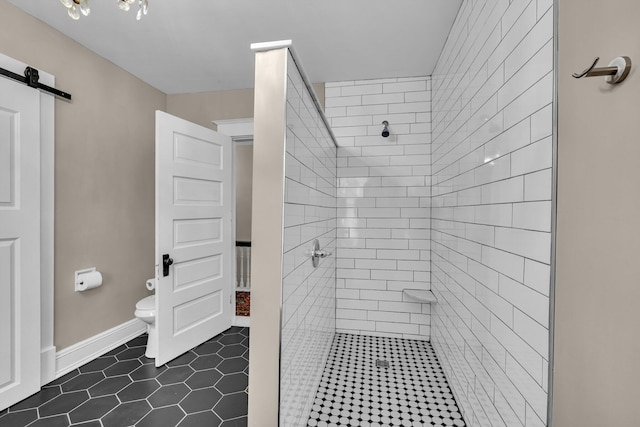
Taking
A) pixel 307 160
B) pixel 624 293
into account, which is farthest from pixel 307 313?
pixel 624 293

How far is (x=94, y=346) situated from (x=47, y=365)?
13.6 inches

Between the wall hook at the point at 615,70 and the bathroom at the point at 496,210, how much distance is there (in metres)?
0.01

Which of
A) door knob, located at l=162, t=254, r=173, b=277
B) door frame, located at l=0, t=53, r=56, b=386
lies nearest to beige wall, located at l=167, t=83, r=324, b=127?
door frame, located at l=0, t=53, r=56, b=386

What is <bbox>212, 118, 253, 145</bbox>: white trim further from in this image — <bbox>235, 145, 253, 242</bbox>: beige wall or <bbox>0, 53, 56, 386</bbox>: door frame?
<bbox>235, 145, 253, 242</bbox>: beige wall

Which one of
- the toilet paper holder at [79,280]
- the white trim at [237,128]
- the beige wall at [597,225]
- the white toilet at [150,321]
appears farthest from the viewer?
the white trim at [237,128]

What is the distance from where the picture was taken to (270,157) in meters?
1.08

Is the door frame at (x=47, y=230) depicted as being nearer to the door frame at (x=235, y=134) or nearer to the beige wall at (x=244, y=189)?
the door frame at (x=235, y=134)

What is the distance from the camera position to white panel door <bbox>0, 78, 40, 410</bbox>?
165 cm

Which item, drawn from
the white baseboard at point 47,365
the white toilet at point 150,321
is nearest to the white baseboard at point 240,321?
the white toilet at point 150,321

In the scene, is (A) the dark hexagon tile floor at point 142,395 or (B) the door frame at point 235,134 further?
(B) the door frame at point 235,134

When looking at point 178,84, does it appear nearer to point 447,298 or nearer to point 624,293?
point 447,298

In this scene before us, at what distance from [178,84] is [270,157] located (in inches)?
92.9

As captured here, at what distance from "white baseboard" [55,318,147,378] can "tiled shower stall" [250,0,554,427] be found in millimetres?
1807

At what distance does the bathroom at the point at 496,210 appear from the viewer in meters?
0.62
